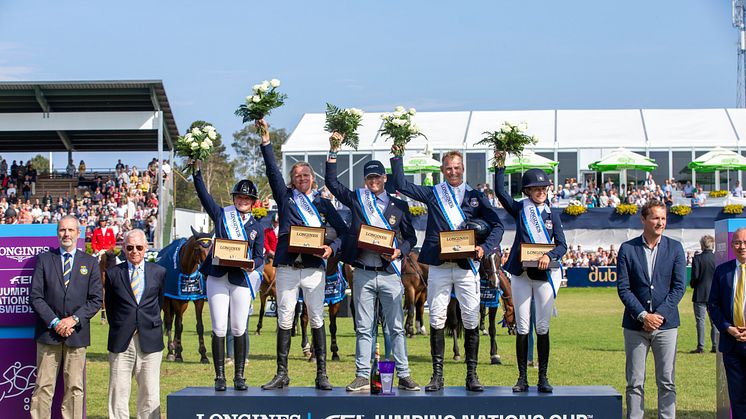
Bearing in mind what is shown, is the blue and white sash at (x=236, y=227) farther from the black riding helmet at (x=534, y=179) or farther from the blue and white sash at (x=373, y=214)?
the black riding helmet at (x=534, y=179)

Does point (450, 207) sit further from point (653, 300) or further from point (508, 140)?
point (653, 300)

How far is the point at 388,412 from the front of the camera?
8023 mm

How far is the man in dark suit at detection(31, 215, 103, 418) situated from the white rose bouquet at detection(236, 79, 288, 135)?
1858mm

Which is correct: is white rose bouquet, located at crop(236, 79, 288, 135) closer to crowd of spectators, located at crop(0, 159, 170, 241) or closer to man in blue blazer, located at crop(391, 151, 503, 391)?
man in blue blazer, located at crop(391, 151, 503, 391)

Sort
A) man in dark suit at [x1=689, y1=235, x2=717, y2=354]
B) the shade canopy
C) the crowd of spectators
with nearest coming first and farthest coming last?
1. man in dark suit at [x1=689, y1=235, x2=717, y2=354]
2. the crowd of spectators
3. the shade canopy

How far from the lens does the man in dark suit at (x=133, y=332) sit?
8.42 metres

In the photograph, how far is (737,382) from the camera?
306 inches

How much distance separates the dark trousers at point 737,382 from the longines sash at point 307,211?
3652 mm

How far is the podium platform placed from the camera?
8008mm

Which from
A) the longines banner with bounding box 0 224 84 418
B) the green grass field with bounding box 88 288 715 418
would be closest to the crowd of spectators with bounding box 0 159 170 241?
the green grass field with bounding box 88 288 715 418

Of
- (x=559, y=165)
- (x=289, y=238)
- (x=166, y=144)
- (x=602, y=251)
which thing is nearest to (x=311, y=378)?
(x=289, y=238)

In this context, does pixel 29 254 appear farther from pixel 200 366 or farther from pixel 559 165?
pixel 559 165

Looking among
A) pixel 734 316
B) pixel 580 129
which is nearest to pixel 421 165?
pixel 580 129

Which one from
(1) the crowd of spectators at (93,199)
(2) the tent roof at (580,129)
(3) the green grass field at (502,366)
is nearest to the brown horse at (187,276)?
(3) the green grass field at (502,366)
